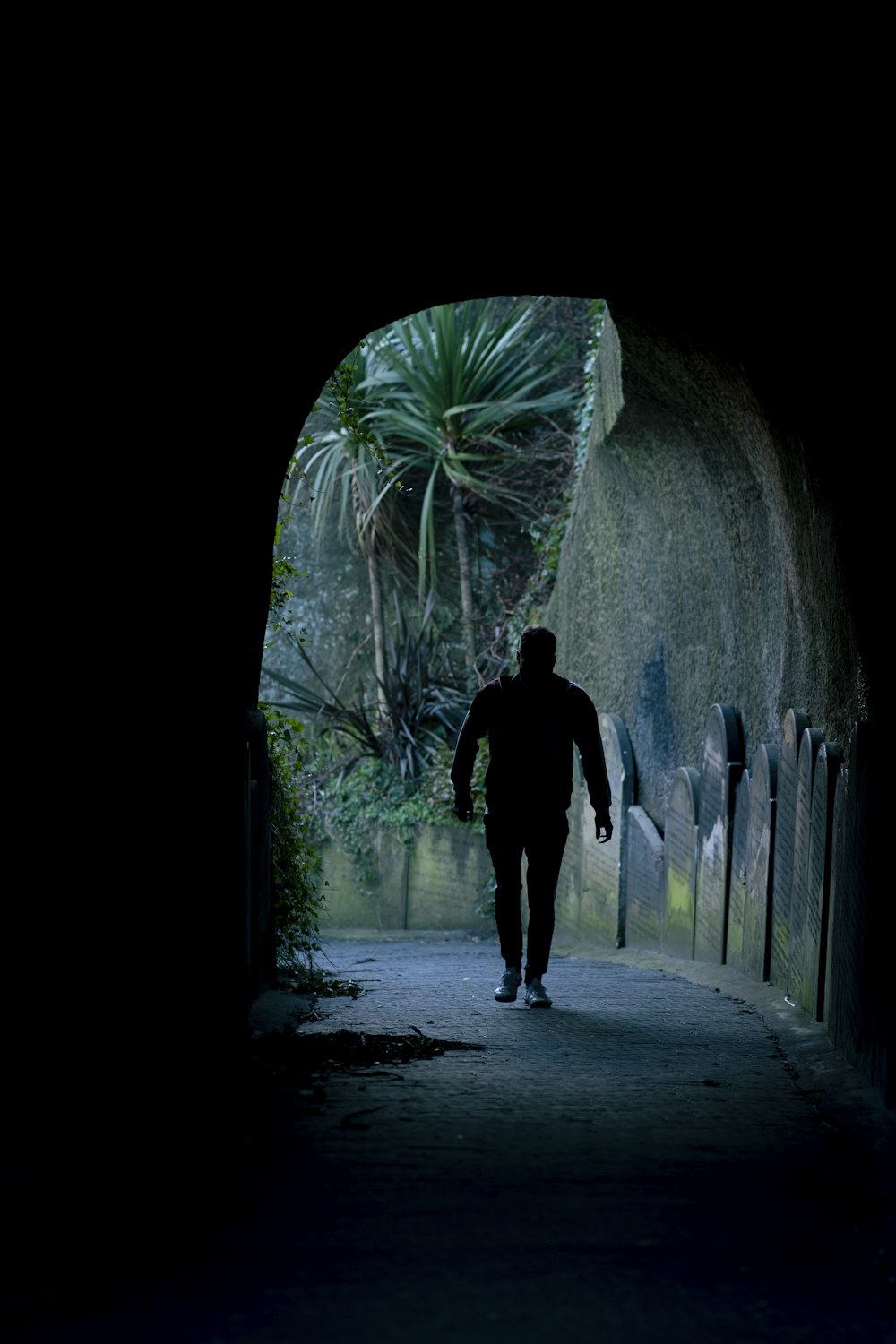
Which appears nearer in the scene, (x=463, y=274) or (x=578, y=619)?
(x=463, y=274)

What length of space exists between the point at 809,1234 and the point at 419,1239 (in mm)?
809

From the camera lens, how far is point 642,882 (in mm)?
8188

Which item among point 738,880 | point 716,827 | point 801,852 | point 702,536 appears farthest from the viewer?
point 702,536

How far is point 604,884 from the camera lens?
890cm

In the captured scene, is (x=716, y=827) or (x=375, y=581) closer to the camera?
(x=716, y=827)

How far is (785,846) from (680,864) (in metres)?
1.81

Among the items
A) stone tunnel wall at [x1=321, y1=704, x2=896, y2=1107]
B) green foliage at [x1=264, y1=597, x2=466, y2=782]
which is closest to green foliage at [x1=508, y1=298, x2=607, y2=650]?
green foliage at [x1=264, y1=597, x2=466, y2=782]

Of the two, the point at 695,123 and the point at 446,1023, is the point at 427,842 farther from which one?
the point at 695,123

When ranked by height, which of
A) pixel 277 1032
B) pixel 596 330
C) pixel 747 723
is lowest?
pixel 277 1032

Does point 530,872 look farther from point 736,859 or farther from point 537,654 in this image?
point 736,859

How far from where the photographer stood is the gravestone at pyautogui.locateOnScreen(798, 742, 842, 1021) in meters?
4.86

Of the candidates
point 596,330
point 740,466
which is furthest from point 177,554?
point 596,330

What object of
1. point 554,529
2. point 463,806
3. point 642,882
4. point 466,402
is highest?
point 466,402

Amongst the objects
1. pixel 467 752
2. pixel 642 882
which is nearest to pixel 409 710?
pixel 642 882
